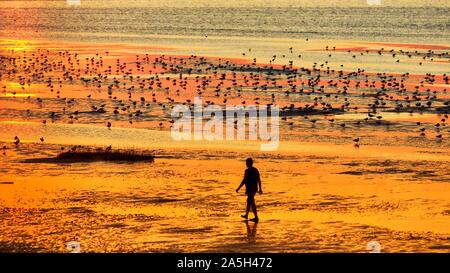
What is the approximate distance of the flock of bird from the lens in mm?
56281

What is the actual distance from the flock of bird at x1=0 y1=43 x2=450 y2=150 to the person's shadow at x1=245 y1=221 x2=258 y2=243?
20368 millimetres

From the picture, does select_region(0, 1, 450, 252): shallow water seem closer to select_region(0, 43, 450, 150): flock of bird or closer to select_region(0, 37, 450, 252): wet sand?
select_region(0, 37, 450, 252): wet sand

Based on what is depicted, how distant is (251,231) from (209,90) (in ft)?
142

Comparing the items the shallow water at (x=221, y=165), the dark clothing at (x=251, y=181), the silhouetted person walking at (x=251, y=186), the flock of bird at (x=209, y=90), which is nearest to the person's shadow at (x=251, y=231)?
the shallow water at (x=221, y=165)

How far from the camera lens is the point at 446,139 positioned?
47.7m

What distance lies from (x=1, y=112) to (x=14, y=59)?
124ft

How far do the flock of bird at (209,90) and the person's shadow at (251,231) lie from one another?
20368mm

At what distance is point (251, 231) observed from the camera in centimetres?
2522

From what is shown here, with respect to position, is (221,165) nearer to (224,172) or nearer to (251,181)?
(224,172)

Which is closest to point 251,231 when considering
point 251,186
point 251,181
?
point 251,186

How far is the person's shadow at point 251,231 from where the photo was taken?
79.3 ft
